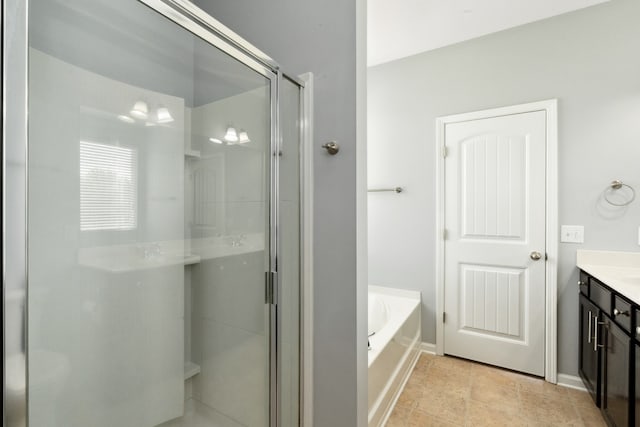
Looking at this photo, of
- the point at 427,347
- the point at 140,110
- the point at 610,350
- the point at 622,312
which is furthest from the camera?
the point at 427,347

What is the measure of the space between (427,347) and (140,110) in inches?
109

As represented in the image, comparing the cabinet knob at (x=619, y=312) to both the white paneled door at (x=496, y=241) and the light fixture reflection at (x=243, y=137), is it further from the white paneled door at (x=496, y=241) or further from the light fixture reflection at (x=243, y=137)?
the light fixture reflection at (x=243, y=137)

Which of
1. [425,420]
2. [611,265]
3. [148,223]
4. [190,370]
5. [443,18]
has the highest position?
[443,18]

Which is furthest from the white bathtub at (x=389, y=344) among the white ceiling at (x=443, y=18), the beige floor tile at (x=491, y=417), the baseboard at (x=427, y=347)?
the white ceiling at (x=443, y=18)

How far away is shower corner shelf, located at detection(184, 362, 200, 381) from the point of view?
105cm

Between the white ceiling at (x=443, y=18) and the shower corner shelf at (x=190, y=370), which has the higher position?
the white ceiling at (x=443, y=18)

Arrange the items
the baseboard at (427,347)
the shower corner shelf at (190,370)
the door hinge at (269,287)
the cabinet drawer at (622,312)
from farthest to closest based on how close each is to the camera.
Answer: the baseboard at (427,347)
the cabinet drawer at (622,312)
the door hinge at (269,287)
the shower corner shelf at (190,370)

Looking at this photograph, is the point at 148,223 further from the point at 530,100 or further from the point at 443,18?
the point at 530,100

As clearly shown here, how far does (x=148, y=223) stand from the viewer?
921mm

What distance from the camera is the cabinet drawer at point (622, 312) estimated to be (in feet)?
4.39

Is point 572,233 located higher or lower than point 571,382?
higher

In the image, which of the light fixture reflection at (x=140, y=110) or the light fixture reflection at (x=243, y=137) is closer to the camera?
the light fixture reflection at (x=140, y=110)

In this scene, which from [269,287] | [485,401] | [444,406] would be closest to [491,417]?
[485,401]

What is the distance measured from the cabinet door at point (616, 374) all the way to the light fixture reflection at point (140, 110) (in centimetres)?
216
